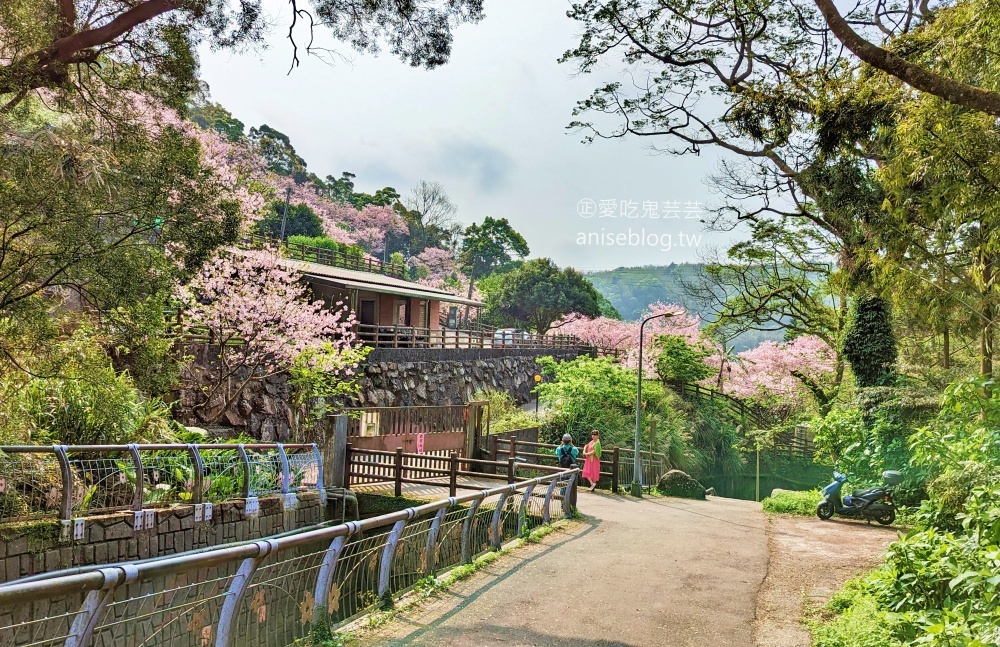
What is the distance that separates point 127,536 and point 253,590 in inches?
214

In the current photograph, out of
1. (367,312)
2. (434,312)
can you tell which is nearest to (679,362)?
(434,312)

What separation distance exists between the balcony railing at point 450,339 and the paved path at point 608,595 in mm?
14829

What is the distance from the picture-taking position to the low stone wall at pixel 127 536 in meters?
8.27

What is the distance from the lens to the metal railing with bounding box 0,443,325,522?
8727 millimetres

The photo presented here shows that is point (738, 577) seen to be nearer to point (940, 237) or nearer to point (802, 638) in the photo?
point (802, 638)

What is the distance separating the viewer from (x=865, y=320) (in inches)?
636

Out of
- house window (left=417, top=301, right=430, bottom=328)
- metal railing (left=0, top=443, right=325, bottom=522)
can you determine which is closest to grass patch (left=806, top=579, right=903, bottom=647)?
metal railing (left=0, top=443, right=325, bottom=522)

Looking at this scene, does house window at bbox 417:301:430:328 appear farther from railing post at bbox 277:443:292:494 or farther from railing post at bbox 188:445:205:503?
railing post at bbox 188:445:205:503

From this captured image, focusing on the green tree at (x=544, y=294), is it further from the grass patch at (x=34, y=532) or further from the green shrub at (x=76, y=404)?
the grass patch at (x=34, y=532)

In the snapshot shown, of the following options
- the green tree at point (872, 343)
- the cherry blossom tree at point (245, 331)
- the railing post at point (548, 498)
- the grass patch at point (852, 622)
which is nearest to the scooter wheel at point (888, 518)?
the green tree at point (872, 343)

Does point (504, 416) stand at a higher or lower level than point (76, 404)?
lower

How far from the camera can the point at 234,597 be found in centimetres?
434

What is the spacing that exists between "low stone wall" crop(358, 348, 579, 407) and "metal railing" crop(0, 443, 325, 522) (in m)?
A: 12.5

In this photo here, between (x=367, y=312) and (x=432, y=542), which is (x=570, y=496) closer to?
(x=432, y=542)
